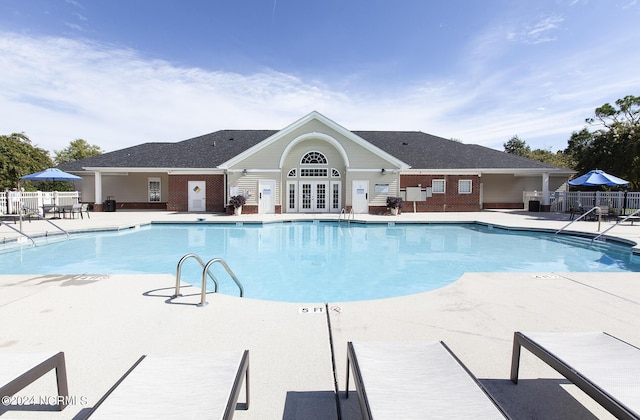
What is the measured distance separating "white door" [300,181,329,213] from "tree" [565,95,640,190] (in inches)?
863

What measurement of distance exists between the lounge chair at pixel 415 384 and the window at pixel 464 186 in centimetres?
2244

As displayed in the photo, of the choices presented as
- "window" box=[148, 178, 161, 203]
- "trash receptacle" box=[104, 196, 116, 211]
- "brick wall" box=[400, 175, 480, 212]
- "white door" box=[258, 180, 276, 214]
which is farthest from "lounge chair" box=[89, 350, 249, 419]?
"window" box=[148, 178, 161, 203]

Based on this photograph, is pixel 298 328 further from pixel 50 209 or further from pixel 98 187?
pixel 98 187

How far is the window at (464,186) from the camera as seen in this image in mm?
23031

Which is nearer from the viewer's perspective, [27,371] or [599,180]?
[27,371]

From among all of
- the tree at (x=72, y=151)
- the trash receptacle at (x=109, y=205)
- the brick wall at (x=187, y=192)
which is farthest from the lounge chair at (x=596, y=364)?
the tree at (x=72, y=151)

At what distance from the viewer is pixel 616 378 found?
2.16 m

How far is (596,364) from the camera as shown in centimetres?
234

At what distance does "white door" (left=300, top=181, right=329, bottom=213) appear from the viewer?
70.6 feet

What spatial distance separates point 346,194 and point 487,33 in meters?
11.2

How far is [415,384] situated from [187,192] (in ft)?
74.8

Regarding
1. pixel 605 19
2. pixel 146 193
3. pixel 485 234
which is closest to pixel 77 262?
pixel 485 234

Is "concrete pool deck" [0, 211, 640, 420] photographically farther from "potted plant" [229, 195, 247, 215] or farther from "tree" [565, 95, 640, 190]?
"tree" [565, 95, 640, 190]

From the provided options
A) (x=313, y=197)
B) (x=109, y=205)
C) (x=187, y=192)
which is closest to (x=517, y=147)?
(x=313, y=197)
